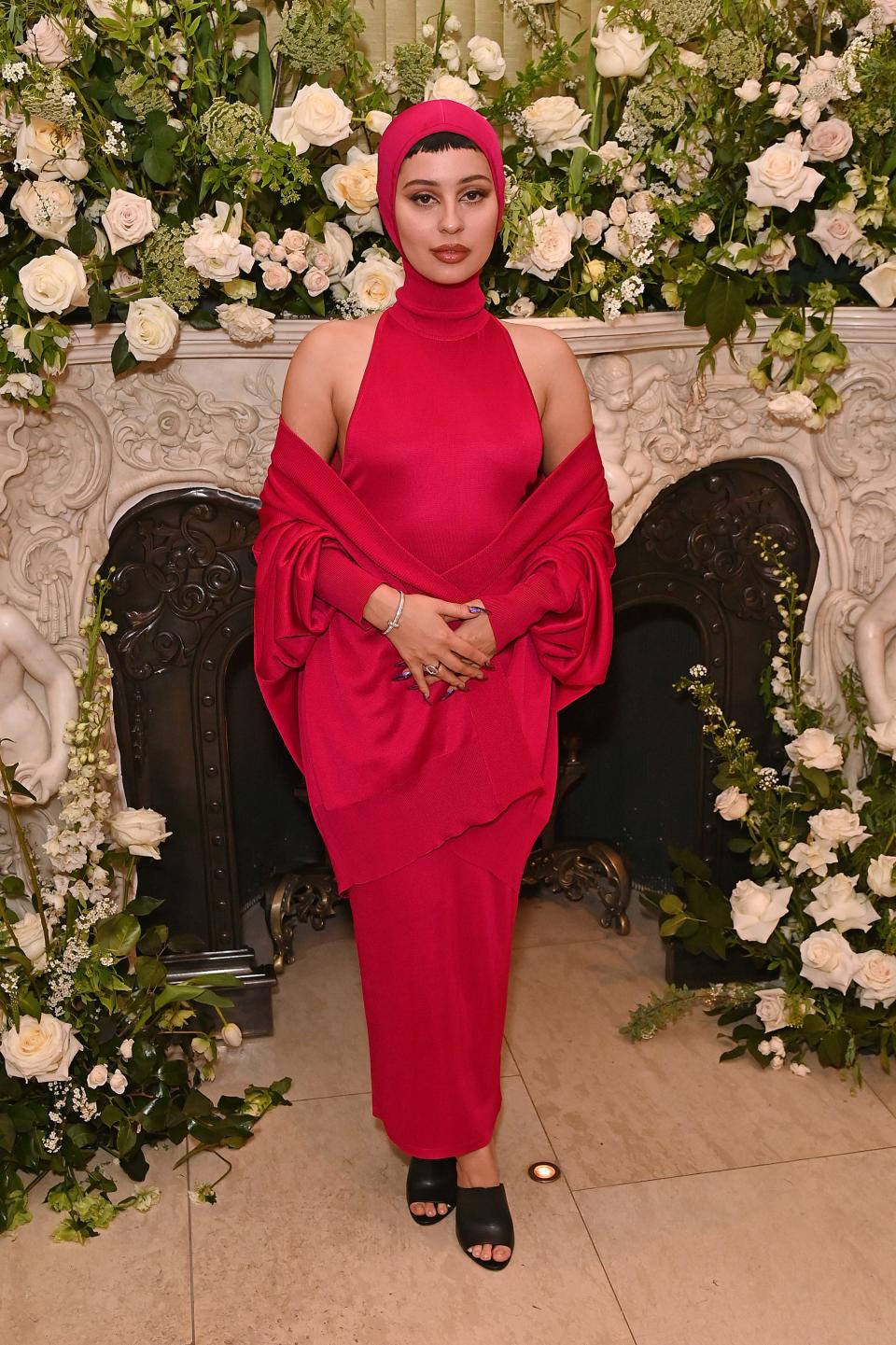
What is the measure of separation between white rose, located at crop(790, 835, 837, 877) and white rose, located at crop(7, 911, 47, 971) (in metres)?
1.50

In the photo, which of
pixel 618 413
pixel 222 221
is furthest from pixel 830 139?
pixel 222 221

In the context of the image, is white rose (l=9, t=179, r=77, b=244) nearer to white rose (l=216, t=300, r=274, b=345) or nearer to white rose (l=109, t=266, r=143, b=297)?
white rose (l=109, t=266, r=143, b=297)

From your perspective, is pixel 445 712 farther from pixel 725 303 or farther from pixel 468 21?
pixel 468 21

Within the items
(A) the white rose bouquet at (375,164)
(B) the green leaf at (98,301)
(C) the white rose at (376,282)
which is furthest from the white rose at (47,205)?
(C) the white rose at (376,282)

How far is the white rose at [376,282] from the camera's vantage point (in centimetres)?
234

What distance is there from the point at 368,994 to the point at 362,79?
1.64 m

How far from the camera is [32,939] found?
233cm

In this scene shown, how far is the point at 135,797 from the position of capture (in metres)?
2.71

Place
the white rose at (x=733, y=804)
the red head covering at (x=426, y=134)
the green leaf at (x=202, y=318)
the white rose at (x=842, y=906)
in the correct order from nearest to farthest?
the red head covering at (x=426, y=134), the green leaf at (x=202, y=318), the white rose at (x=842, y=906), the white rose at (x=733, y=804)

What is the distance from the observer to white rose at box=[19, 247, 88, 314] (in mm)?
2195

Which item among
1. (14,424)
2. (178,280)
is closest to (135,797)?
(14,424)

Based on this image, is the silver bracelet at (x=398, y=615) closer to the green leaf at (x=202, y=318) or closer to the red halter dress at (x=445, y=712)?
the red halter dress at (x=445, y=712)

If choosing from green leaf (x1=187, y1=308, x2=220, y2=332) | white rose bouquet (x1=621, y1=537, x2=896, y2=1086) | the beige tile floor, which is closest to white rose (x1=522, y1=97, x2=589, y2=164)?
green leaf (x1=187, y1=308, x2=220, y2=332)

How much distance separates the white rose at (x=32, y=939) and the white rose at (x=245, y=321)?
3.69 feet
